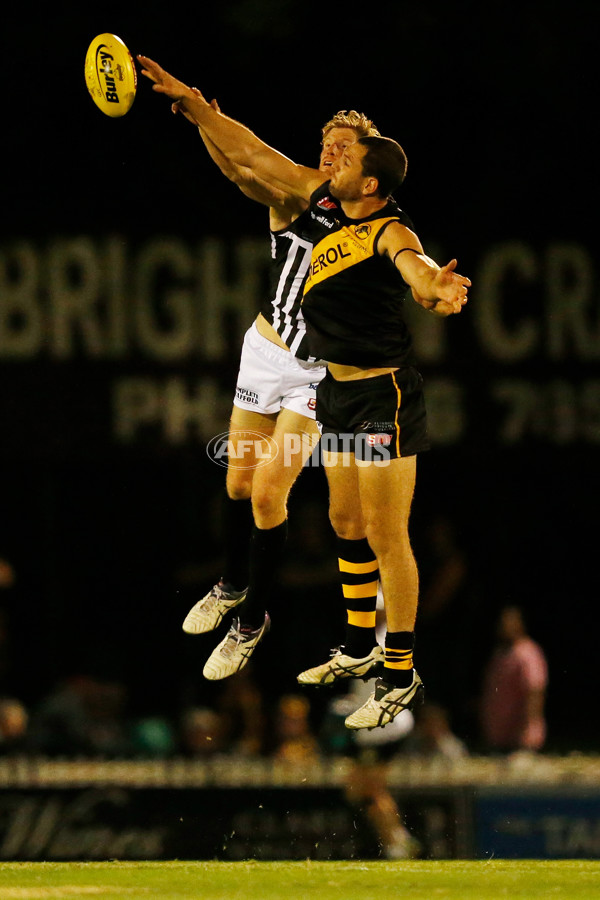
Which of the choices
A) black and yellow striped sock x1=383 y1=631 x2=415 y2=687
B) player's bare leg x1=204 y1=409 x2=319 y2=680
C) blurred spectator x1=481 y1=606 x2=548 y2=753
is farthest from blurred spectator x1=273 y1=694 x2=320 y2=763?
black and yellow striped sock x1=383 y1=631 x2=415 y2=687

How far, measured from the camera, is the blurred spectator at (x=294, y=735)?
11320mm

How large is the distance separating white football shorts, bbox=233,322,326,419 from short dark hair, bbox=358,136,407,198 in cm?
99

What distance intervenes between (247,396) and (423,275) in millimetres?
1547

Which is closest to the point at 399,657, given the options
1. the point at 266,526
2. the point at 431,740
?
the point at 266,526

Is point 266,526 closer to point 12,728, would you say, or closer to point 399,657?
point 399,657

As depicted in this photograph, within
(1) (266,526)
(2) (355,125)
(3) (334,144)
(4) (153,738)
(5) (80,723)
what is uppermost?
(2) (355,125)

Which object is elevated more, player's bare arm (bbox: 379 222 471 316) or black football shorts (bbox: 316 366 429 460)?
player's bare arm (bbox: 379 222 471 316)

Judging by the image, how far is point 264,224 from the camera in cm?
1105

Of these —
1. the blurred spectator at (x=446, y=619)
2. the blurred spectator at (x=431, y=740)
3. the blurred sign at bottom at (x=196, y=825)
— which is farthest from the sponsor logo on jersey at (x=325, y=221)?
the blurred spectator at (x=431, y=740)

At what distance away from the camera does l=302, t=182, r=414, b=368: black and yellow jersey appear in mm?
7039

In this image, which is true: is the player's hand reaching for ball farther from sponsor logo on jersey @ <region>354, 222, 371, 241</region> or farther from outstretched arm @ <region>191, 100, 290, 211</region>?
sponsor logo on jersey @ <region>354, 222, 371, 241</region>

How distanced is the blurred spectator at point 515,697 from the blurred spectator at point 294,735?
1343mm

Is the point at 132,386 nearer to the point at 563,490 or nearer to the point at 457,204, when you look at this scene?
the point at 457,204

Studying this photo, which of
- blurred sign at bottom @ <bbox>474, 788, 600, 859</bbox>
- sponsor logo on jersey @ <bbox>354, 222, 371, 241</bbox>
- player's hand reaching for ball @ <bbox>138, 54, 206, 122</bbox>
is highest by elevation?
player's hand reaching for ball @ <bbox>138, 54, 206, 122</bbox>
